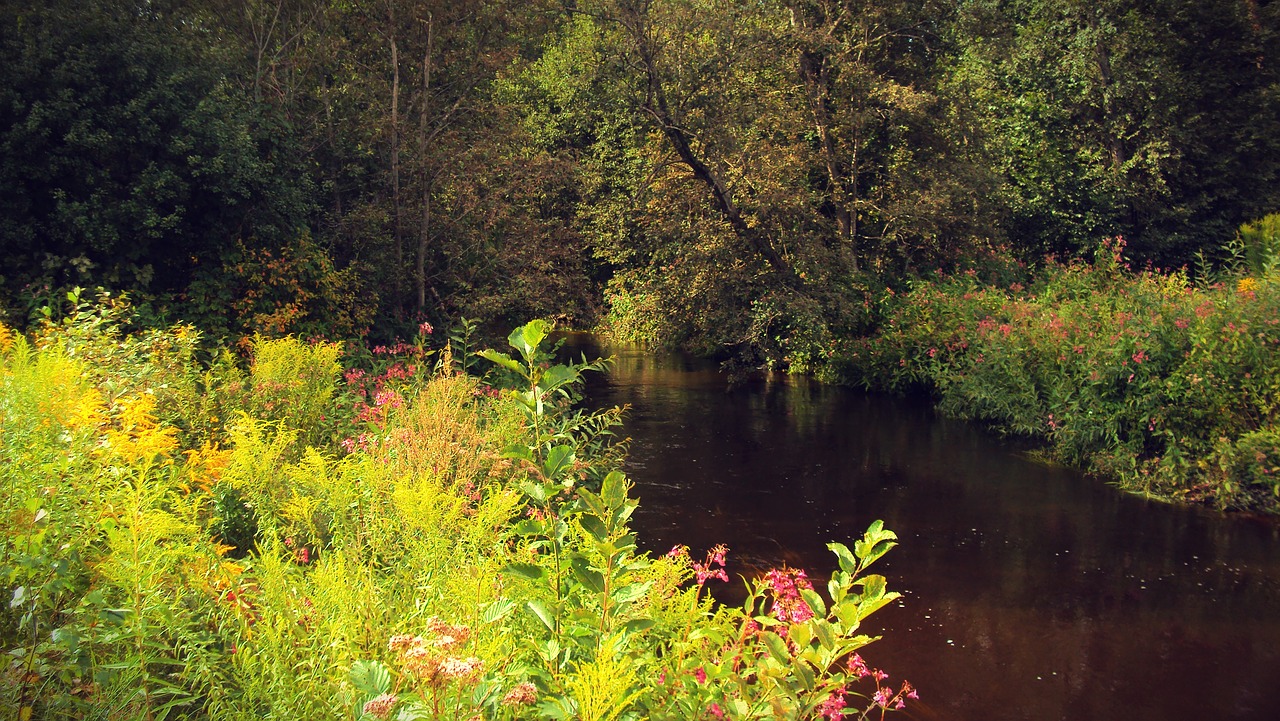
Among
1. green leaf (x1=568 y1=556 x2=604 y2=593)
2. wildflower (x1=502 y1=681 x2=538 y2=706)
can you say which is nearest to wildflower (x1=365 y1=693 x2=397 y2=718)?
wildflower (x1=502 y1=681 x2=538 y2=706)

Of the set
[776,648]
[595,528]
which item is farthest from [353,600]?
[776,648]

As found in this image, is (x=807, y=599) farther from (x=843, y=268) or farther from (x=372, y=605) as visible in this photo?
(x=843, y=268)

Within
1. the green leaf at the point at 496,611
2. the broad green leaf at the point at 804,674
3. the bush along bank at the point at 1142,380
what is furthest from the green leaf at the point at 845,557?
the bush along bank at the point at 1142,380

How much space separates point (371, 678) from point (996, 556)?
6.66 metres

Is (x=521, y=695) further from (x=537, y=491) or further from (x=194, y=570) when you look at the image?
(x=194, y=570)

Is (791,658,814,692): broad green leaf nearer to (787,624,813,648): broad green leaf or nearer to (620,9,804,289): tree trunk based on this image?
(787,624,813,648): broad green leaf

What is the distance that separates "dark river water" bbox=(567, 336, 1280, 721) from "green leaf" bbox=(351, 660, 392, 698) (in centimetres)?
392

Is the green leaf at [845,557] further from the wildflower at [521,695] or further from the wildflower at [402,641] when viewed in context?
the wildflower at [402,641]

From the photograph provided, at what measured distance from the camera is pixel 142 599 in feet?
8.45

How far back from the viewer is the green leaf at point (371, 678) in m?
1.92

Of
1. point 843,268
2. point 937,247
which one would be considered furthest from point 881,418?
point 937,247

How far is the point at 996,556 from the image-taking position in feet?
24.4

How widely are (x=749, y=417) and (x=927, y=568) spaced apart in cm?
625

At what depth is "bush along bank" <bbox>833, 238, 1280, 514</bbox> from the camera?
28.4 ft
